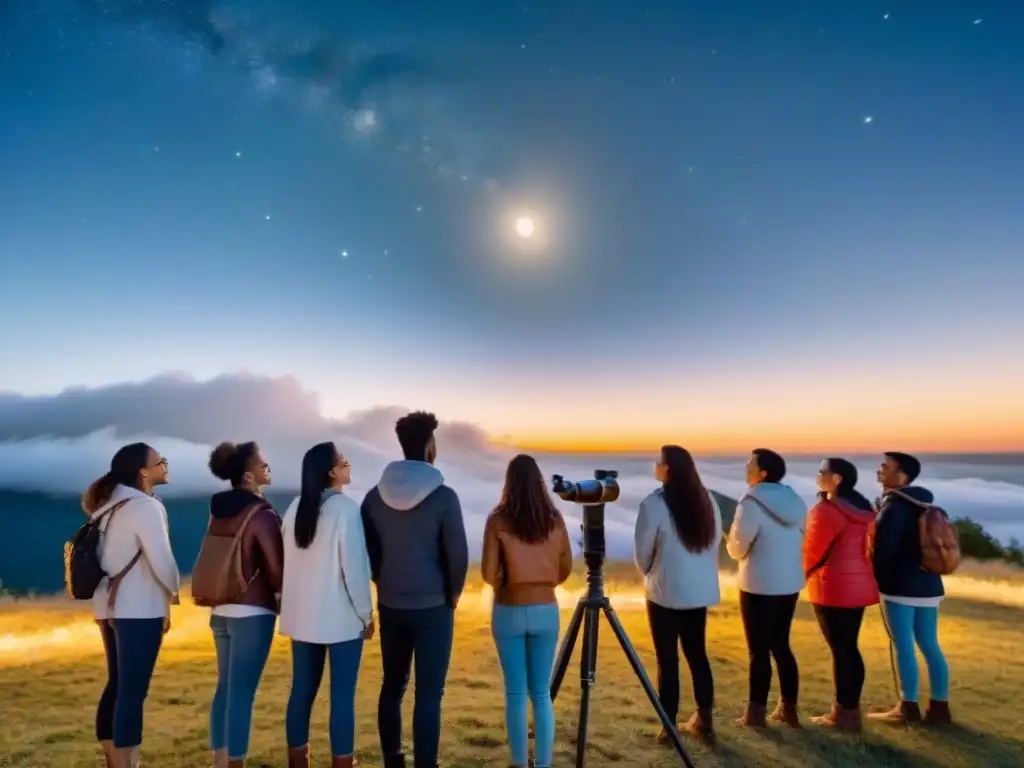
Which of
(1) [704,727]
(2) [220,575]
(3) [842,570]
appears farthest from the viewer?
(3) [842,570]

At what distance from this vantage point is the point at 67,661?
8969 mm

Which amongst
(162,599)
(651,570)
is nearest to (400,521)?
(162,599)

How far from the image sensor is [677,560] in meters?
5.27

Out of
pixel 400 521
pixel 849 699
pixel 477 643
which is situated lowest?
pixel 477 643

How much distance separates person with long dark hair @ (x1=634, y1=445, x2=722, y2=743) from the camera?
526cm

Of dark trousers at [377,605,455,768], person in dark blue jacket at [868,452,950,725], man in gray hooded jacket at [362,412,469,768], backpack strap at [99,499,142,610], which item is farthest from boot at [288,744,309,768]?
person in dark blue jacket at [868,452,950,725]

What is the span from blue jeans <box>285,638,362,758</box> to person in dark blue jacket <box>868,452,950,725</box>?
168 inches

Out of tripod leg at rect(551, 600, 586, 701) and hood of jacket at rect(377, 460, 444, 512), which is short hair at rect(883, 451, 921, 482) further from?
hood of jacket at rect(377, 460, 444, 512)

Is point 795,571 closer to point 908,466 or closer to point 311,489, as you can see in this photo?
point 908,466

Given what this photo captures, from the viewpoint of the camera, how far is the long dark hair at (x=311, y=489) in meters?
4.27

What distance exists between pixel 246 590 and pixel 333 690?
80 centimetres

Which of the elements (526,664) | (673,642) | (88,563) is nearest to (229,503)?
(88,563)

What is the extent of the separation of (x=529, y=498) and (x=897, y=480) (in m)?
3.43

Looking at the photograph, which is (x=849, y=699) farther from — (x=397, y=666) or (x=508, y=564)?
(x=397, y=666)
